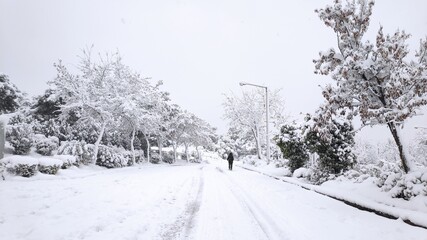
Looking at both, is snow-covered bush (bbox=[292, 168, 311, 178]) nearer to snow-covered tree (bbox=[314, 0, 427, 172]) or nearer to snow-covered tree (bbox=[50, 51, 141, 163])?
snow-covered tree (bbox=[314, 0, 427, 172])

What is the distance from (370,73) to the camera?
7.78 meters

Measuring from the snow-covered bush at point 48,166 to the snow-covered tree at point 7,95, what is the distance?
14068 mm

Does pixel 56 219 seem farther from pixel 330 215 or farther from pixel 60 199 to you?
pixel 330 215

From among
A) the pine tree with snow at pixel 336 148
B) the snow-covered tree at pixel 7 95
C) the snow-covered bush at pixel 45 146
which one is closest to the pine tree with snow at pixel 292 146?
the pine tree with snow at pixel 336 148

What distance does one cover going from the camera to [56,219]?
18.8 ft

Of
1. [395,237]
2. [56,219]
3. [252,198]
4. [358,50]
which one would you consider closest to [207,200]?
[252,198]

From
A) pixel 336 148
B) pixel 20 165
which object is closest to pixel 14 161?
pixel 20 165

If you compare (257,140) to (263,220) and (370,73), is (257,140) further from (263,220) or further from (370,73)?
(263,220)

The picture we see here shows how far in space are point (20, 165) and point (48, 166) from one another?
1.63 meters

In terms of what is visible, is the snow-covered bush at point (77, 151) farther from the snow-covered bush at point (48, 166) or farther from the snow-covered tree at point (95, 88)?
the snow-covered bush at point (48, 166)

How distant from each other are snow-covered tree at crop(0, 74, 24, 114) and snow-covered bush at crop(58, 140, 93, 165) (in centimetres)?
792

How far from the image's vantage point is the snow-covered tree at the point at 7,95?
945 inches

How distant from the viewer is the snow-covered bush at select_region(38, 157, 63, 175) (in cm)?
1362

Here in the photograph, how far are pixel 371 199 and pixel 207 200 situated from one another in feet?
14.7
